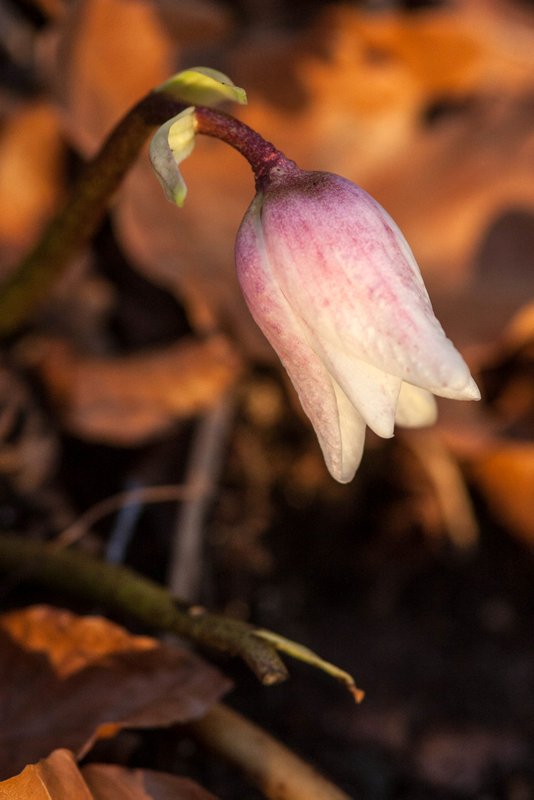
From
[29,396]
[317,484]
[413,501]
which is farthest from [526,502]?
[29,396]

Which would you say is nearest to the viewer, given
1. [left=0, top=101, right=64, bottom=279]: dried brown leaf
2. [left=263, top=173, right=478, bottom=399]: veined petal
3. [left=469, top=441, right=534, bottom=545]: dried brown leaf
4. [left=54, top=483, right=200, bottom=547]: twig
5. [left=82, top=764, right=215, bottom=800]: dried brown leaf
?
[left=263, top=173, right=478, bottom=399]: veined petal

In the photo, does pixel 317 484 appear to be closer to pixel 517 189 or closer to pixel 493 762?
pixel 493 762

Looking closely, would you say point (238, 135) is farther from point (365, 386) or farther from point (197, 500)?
point (197, 500)

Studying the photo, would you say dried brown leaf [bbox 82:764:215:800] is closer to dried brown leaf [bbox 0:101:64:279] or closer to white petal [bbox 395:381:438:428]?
white petal [bbox 395:381:438:428]

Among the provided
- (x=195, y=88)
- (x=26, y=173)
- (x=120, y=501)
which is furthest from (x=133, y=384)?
(x=195, y=88)

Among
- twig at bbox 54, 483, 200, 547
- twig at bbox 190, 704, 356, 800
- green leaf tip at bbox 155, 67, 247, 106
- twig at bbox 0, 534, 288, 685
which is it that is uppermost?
green leaf tip at bbox 155, 67, 247, 106

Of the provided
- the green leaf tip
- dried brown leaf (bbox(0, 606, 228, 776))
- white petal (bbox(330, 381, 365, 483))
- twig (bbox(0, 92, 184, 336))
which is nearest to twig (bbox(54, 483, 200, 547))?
dried brown leaf (bbox(0, 606, 228, 776))
